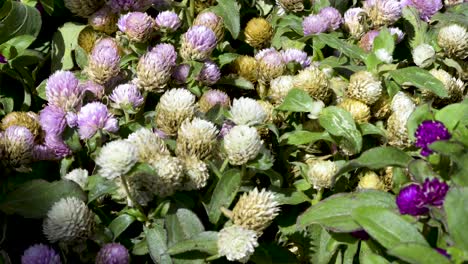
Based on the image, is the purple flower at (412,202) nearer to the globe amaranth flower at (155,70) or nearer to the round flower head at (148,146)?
the round flower head at (148,146)

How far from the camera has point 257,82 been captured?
2.41 m

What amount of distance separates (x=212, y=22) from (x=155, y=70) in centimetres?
41

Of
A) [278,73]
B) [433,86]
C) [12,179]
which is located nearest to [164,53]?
[278,73]

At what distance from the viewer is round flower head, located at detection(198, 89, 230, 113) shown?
2.11 m

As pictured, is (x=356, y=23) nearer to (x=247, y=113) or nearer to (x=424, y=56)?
(x=424, y=56)

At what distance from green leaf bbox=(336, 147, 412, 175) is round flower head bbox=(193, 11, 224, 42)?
894 millimetres

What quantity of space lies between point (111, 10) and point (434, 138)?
1318 mm

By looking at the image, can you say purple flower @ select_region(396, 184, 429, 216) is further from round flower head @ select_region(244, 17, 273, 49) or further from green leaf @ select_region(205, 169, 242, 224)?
round flower head @ select_region(244, 17, 273, 49)

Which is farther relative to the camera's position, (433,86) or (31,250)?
(433,86)

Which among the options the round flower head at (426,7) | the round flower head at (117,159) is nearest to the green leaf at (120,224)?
the round flower head at (117,159)

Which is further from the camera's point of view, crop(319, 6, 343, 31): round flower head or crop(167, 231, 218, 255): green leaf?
crop(319, 6, 343, 31): round flower head

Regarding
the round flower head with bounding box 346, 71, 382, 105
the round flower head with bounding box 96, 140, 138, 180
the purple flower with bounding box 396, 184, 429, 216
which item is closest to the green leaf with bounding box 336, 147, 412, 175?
the purple flower with bounding box 396, 184, 429, 216

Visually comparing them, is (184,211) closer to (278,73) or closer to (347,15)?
(278,73)

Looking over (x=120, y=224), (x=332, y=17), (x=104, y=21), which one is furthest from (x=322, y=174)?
(x=104, y=21)
